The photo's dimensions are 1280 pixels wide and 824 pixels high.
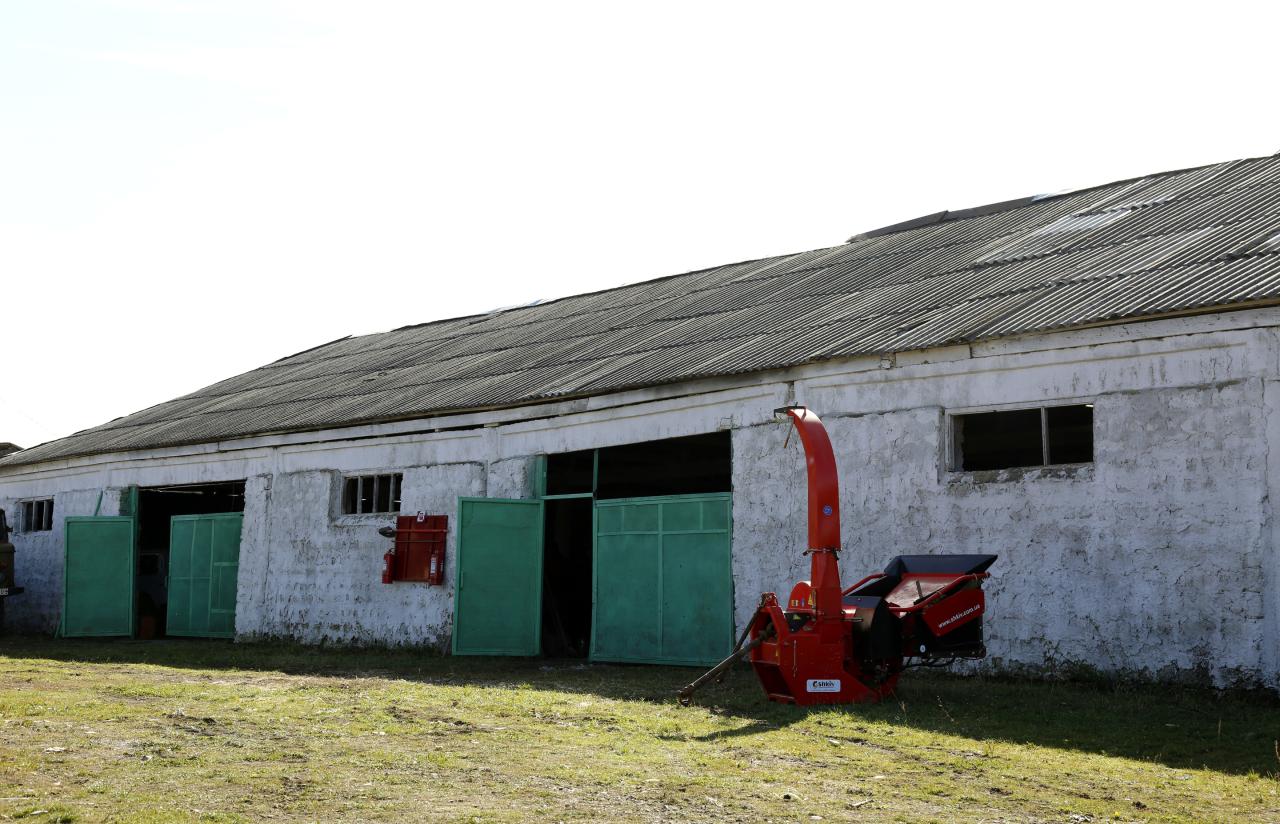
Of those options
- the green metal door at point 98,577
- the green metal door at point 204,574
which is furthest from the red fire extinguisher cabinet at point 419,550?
the green metal door at point 98,577

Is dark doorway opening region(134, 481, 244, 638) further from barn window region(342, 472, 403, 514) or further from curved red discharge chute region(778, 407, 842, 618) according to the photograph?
curved red discharge chute region(778, 407, 842, 618)

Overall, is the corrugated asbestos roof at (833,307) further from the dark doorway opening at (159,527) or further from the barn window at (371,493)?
the dark doorway opening at (159,527)

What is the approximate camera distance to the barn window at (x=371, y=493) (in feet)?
63.0

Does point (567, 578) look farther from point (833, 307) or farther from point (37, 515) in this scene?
point (37, 515)

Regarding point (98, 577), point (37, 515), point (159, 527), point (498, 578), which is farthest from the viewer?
point (37, 515)

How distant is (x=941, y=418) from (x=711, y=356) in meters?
3.63

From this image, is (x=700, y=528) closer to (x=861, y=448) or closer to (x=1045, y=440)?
(x=861, y=448)

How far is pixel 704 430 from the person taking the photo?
15.2 metres

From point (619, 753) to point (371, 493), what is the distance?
12.0 meters

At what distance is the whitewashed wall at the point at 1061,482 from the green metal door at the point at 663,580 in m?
0.44

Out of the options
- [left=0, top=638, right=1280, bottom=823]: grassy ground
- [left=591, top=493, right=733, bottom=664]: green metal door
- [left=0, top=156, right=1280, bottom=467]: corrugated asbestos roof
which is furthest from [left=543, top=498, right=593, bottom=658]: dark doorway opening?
[left=0, top=638, right=1280, bottom=823]: grassy ground

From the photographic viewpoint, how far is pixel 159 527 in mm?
25422

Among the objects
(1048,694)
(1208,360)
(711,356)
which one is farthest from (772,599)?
(711,356)

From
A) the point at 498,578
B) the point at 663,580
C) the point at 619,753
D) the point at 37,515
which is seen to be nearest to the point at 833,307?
the point at 663,580
